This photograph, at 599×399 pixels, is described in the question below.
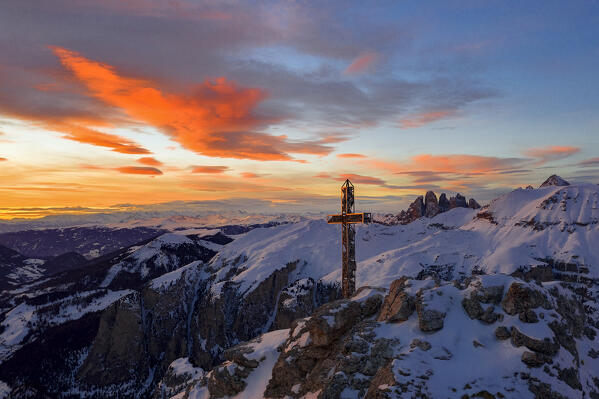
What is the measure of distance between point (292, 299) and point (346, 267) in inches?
4996

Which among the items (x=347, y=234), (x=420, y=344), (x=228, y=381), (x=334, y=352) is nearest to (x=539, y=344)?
(x=420, y=344)

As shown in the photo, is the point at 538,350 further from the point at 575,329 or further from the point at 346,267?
the point at 346,267

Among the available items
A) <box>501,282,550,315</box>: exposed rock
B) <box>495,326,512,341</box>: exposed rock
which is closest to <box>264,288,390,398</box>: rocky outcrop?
<box>495,326,512,341</box>: exposed rock

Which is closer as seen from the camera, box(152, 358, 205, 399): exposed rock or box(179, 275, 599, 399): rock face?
box(179, 275, 599, 399): rock face

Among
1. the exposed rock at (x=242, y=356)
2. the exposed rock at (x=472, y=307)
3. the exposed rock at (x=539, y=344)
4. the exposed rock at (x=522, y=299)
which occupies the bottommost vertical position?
the exposed rock at (x=242, y=356)

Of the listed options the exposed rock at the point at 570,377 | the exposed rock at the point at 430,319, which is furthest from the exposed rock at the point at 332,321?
the exposed rock at the point at 570,377

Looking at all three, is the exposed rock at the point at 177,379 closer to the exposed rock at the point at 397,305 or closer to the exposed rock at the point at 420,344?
the exposed rock at the point at 397,305

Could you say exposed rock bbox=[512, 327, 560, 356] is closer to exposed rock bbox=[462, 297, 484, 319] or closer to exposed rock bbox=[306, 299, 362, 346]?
exposed rock bbox=[462, 297, 484, 319]

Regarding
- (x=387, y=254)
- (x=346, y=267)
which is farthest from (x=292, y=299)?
(x=346, y=267)

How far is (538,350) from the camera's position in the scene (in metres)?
21.1

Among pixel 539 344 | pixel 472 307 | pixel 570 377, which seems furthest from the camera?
pixel 472 307

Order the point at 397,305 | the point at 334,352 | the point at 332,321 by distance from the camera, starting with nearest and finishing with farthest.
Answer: the point at 397,305
the point at 334,352
the point at 332,321

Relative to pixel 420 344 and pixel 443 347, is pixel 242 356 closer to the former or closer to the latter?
pixel 420 344

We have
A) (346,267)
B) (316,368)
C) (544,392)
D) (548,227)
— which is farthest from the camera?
(548,227)
